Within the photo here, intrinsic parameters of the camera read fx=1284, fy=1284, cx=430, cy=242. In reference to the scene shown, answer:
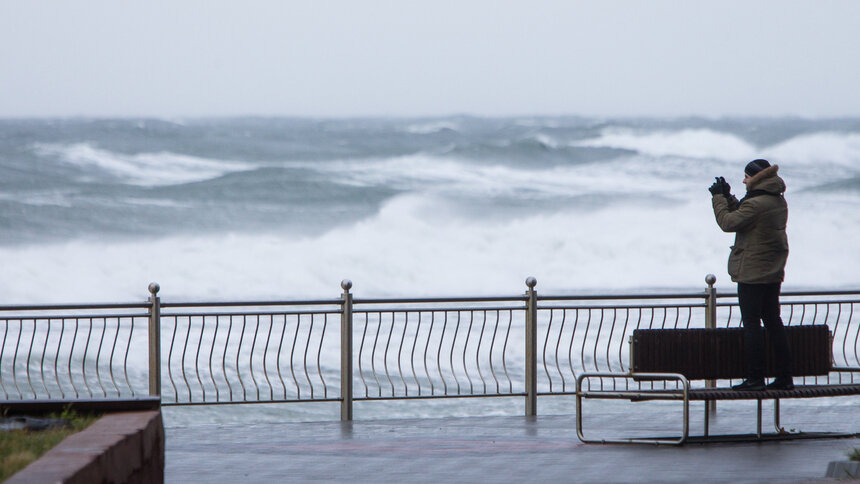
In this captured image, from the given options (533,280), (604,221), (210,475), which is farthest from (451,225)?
(210,475)

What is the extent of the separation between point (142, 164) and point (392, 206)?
12.0 meters

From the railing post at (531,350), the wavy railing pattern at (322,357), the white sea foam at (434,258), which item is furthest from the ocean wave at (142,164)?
the railing post at (531,350)

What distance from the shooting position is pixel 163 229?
134 ft

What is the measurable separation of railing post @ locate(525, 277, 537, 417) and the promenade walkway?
12.5 inches

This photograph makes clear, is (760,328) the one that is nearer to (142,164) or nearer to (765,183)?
(765,183)

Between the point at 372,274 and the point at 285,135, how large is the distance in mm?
22891

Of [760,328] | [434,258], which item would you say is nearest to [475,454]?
[760,328]

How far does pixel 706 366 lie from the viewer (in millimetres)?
8836

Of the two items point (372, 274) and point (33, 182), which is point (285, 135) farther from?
point (372, 274)

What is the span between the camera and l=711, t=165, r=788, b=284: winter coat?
8.84m

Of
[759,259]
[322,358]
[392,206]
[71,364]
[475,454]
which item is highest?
[392,206]

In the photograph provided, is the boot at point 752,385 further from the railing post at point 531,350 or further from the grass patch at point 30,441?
the grass patch at point 30,441

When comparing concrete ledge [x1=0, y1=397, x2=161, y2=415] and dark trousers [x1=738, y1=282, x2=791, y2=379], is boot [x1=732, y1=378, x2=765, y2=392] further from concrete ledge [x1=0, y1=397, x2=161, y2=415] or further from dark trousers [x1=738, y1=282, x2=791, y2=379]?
concrete ledge [x1=0, y1=397, x2=161, y2=415]

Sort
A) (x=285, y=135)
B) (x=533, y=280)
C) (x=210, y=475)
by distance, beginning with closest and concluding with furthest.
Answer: (x=210, y=475), (x=533, y=280), (x=285, y=135)
